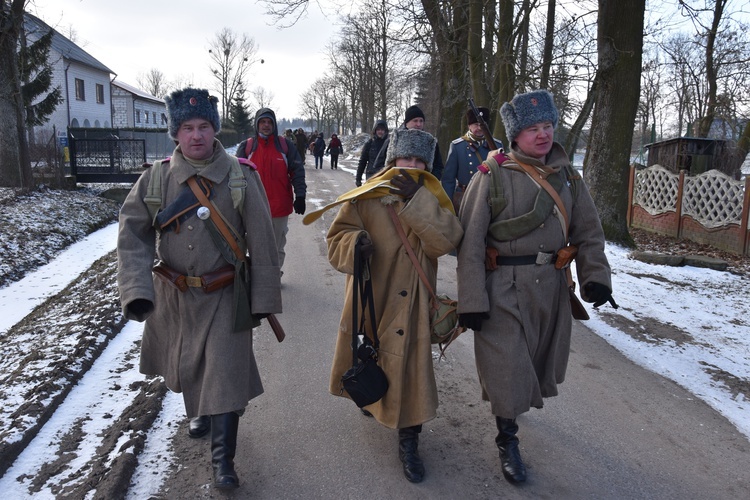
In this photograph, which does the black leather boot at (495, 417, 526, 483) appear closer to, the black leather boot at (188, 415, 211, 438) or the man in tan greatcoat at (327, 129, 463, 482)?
the man in tan greatcoat at (327, 129, 463, 482)

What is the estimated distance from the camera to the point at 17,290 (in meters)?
7.55

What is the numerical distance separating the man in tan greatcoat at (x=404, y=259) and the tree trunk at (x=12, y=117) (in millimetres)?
12406

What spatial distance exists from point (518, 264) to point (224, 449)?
1865 mm

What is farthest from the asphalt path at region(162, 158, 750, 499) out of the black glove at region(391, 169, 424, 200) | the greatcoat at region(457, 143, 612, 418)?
the black glove at region(391, 169, 424, 200)

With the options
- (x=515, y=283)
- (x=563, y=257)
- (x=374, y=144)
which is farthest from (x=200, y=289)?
(x=374, y=144)

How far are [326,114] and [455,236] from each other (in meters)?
78.3

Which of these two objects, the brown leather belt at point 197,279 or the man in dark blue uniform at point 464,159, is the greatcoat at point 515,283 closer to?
the brown leather belt at point 197,279

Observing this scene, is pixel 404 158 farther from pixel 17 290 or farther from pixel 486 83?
pixel 486 83

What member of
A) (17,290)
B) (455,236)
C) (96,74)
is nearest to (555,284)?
(455,236)

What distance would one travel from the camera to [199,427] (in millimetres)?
3676

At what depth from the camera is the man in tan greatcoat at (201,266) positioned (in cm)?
316

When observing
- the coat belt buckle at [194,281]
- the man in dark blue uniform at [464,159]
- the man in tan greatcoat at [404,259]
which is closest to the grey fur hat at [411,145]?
the man in tan greatcoat at [404,259]

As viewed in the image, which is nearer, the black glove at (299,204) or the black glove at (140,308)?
the black glove at (140,308)

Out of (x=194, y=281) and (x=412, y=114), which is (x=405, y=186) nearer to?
(x=194, y=281)
